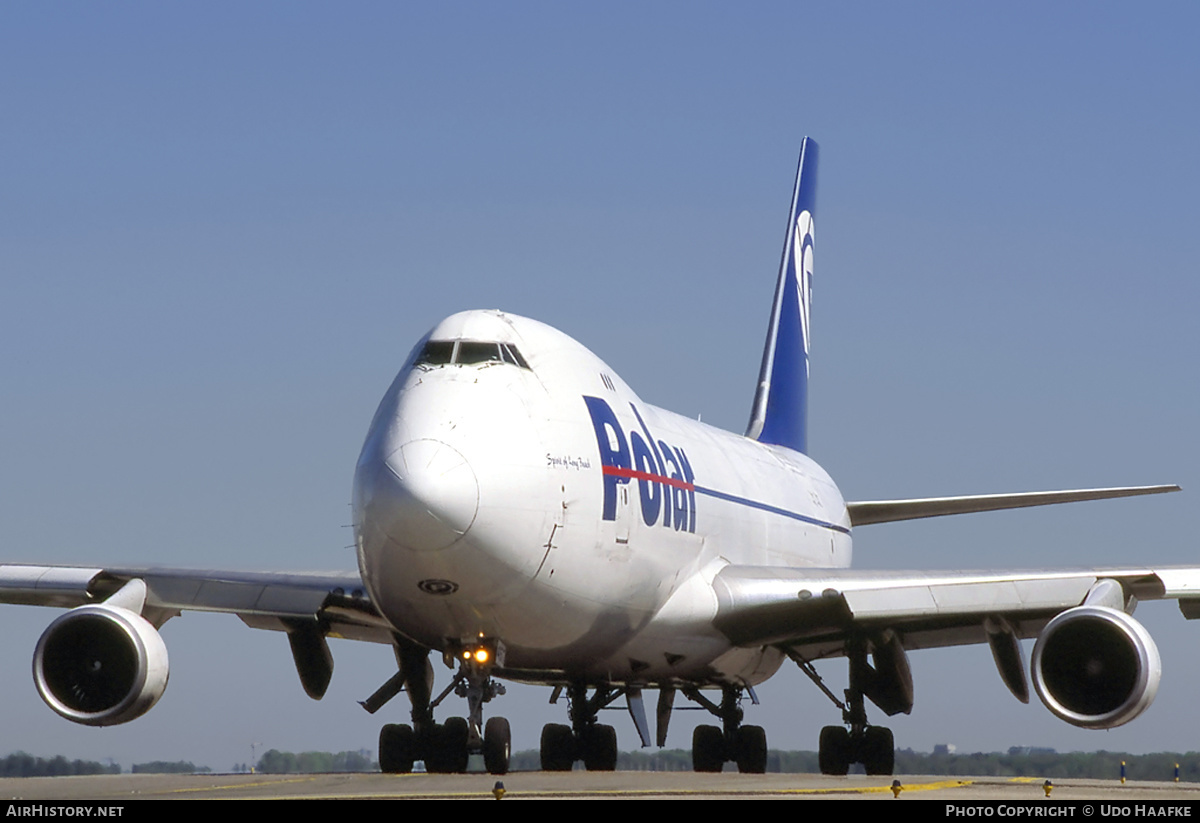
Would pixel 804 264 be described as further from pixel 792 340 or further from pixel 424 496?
pixel 424 496

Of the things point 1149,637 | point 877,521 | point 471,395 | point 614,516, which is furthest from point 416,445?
point 877,521

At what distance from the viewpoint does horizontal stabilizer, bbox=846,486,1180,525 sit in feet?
78.6

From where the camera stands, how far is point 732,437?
1040 inches

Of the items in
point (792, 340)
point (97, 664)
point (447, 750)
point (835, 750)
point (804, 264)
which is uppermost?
point (804, 264)

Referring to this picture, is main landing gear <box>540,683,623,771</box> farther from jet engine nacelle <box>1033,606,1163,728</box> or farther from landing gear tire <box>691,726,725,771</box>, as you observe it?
jet engine nacelle <box>1033,606,1163,728</box>

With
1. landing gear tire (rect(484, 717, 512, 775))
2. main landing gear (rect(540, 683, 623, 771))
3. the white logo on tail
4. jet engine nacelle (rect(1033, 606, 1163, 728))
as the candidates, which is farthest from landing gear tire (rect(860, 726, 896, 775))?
the white logo on tail

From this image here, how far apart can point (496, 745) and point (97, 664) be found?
4.38 m

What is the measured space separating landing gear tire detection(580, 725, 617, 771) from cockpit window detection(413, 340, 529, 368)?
8.66 meters

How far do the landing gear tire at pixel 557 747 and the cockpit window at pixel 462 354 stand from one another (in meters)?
8.82

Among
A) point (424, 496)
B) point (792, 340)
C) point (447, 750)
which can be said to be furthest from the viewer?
point (792, 340)

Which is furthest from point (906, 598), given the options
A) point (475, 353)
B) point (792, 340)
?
point (792, 340)

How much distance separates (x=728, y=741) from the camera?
24.4m

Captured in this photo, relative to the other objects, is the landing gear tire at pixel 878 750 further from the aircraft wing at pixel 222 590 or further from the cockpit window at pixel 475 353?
the cockpit window at pixel 475 353
